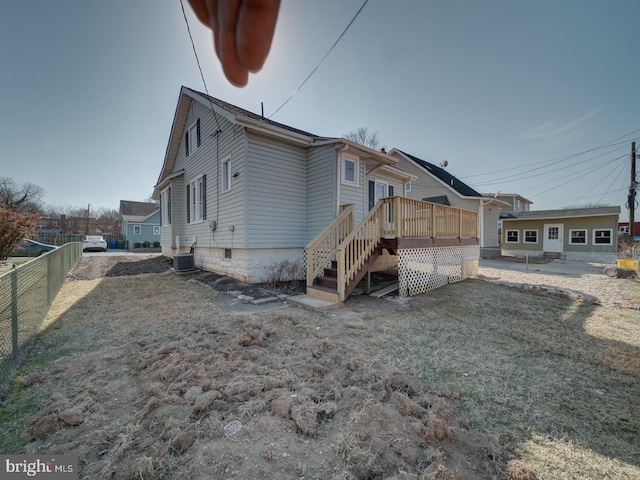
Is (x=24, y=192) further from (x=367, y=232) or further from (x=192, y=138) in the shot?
(x=367, y=232)

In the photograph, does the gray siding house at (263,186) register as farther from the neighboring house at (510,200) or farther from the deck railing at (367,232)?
the neighboring house at (510,200)

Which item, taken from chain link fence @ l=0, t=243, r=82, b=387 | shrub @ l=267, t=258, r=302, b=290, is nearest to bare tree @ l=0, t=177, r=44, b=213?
Result: chain link fence @ l=0, t=243, r=82, b=387

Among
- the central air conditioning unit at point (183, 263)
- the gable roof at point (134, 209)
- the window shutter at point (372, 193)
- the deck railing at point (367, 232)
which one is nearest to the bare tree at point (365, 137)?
the window shutter at point (372, 193)

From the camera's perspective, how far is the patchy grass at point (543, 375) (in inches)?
77.8

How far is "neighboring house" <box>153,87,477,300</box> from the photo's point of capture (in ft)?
25.1

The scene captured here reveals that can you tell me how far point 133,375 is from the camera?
9.73ft

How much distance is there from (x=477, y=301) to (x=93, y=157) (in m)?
17.1

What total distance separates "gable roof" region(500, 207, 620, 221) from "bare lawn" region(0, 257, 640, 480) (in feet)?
62.0

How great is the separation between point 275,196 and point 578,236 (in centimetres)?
2270

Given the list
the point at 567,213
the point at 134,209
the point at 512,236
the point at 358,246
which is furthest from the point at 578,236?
the point at 134,209

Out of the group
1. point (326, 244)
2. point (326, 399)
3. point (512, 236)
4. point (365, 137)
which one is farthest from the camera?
point (365, 137)

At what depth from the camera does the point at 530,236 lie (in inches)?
822

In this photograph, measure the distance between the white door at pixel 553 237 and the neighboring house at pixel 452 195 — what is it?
3.21 m

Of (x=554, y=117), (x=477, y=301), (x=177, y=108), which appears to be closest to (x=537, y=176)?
(x=554, y=117)
